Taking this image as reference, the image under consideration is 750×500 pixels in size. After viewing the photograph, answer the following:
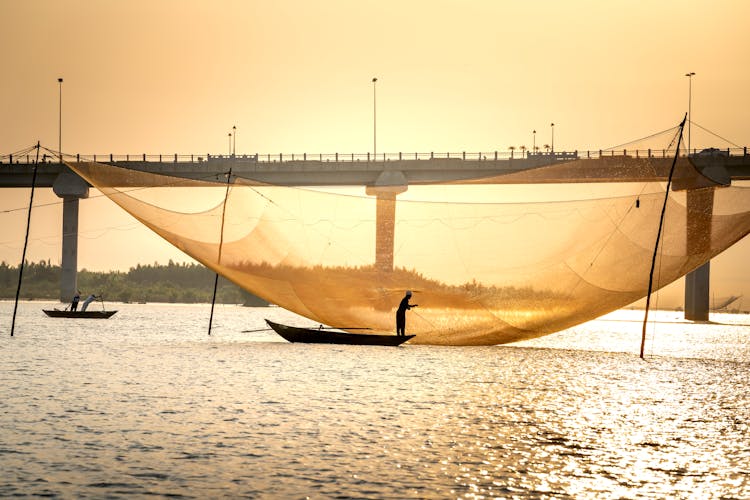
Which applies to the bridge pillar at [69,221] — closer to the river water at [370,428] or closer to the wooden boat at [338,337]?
the wooden boat at [338,337]

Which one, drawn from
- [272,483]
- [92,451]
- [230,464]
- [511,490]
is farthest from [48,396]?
[511,490]

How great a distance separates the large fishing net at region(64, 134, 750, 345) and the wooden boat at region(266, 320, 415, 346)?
1020mm

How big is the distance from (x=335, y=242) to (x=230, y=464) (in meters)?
21.0

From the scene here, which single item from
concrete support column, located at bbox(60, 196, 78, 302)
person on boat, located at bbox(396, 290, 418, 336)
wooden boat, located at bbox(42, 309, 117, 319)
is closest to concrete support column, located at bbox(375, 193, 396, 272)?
person on boat, located at bbox(396, 290, 418, 336)

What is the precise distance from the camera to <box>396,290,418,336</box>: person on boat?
36531 mm

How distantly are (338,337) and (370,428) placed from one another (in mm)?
21277

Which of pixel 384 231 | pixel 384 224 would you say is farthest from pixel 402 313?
pixel 384 224

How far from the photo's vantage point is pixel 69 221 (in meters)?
96.7

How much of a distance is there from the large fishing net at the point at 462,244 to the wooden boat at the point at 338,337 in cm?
102

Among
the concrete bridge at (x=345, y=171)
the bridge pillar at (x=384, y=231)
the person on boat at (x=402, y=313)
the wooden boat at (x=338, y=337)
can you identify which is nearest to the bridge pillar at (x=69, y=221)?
the concrete bridge at (x=345, y=171)

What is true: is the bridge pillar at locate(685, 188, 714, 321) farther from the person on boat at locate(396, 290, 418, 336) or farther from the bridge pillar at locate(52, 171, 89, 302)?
the bridge pillar at locate(52, 171, 89, 302)

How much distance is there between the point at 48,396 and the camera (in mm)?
25609

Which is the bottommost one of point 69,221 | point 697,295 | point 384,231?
point 697,295

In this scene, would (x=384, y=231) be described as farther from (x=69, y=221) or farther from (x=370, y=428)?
(x=69, y=221)
